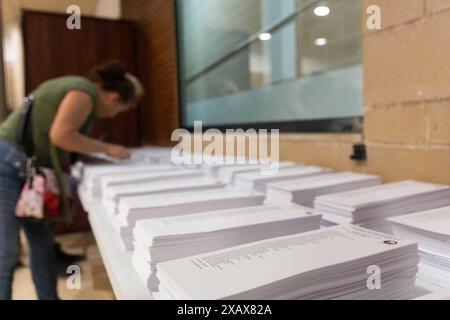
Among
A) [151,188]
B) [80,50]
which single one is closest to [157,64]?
[80,50]

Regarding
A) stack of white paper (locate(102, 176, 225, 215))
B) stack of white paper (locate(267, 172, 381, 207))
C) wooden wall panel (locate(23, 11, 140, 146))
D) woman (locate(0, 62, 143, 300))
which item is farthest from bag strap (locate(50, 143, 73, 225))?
wooden wall panel (locate(23, 11, 140, 146))

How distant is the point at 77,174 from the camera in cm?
198

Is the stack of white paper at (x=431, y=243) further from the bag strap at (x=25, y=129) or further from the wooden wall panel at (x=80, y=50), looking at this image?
the wooden wall panel at (x=80, y=50)

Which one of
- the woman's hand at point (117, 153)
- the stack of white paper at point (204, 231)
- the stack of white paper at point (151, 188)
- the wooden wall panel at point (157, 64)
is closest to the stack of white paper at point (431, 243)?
the stack of white paper at point (204, 231)

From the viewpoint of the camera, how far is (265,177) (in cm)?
110

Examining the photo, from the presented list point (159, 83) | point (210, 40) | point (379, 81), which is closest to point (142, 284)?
point (379, 81)

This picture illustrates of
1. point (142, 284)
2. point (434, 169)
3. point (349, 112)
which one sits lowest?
point (142, 284)

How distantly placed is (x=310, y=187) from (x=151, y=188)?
45 cm

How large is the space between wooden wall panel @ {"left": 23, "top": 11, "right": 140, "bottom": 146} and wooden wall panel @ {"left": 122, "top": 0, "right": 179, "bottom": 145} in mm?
120

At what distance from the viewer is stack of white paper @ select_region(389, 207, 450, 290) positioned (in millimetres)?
565

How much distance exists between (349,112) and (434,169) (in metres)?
0.49

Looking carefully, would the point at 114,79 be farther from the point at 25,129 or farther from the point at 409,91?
the point at 409,91

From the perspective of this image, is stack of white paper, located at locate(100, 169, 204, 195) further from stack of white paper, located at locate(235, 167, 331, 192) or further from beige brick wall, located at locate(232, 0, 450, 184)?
beige brick wall, located at locate(232, 0, 450, 184)
